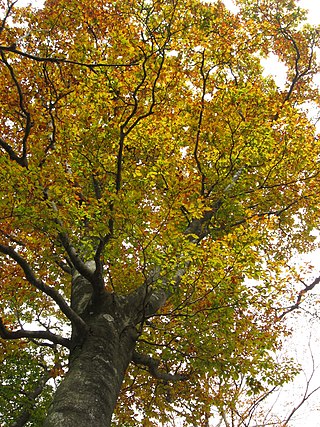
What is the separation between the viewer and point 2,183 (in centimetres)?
429

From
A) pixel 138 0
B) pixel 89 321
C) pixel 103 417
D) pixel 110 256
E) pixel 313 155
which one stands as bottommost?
pixel 103 417

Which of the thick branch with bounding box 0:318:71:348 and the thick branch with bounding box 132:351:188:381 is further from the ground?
the thick branch with bounding box 132:351:188:381

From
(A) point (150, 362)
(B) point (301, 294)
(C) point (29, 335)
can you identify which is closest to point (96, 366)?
(C) point (29, 335)

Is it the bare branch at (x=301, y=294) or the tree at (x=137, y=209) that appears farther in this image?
the bare branch at (x=301, y=294)

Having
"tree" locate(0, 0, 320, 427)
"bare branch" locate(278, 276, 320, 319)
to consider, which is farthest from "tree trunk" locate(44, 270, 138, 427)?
"bare branch" locate(278, 276, 320, 319)

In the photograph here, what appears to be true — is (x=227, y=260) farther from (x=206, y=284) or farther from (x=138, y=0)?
(x=138, y=0)

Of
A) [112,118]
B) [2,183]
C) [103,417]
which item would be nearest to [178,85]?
[112,118]

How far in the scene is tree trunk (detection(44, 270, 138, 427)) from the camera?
143 inches

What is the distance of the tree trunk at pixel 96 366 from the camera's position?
11.9 feet

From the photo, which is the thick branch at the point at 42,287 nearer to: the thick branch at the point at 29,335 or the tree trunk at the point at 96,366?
the tree trunk at the point at 96,366

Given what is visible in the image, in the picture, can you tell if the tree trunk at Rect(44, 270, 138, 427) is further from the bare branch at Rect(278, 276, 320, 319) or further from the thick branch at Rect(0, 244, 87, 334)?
the bare branch at Rect(278, 276, 320, 319)

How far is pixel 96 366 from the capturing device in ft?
13.9

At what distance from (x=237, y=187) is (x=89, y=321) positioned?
3823mm

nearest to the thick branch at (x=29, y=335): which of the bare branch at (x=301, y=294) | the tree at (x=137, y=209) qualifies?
the tree at (x=137, y=209)
